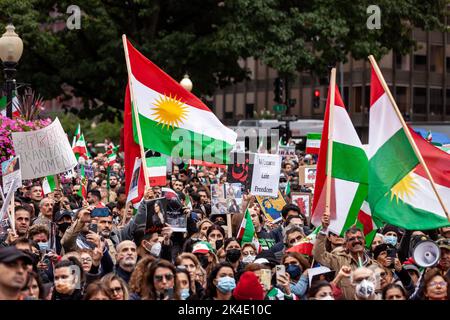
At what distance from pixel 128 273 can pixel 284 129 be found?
65.8 feet

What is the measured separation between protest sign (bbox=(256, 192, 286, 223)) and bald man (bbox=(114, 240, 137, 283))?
17.1ft

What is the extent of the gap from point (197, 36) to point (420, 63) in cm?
3433

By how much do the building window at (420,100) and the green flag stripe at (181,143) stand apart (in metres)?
Result: 51.4

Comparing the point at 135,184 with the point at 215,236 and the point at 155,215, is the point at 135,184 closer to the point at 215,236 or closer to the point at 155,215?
the point at 215,236

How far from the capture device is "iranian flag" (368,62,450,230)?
433 inches

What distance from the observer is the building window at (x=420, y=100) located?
64500 millimetres

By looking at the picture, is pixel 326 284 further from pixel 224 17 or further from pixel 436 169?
pixel 224 17

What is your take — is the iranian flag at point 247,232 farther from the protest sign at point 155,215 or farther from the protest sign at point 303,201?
the protest sign at point 303,201

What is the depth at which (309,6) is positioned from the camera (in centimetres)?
3262

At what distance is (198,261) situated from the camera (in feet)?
32.7

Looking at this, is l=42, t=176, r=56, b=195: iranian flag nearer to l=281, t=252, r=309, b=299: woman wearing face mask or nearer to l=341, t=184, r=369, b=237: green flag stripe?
l=341, t=184, r=369, b=237: green flag stripe

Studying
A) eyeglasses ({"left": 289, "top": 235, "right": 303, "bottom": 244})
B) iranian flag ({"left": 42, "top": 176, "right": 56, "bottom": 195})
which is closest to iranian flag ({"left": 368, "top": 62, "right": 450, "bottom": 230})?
eyeglasses ({"left": 289, "top": 235, "right": 303, "bottom": 244})

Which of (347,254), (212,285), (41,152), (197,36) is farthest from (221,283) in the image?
(197,36)

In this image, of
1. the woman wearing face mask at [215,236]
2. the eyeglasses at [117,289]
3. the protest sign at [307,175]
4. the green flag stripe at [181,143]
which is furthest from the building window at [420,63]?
the eyeglasses at [117,289]
